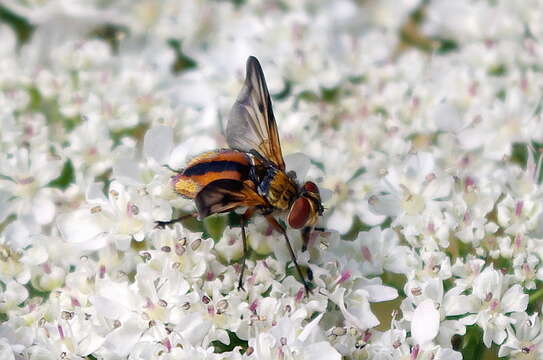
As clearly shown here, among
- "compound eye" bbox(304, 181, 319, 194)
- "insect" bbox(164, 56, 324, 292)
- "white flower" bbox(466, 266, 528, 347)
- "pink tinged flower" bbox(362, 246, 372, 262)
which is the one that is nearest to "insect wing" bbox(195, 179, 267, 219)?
"insect" bbox(164, 56, 324, 292)

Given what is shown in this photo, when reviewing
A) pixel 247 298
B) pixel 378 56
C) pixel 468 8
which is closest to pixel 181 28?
pixel 378 56

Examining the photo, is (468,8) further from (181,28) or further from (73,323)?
(73,323)

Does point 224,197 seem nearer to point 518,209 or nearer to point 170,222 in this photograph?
point 170,222

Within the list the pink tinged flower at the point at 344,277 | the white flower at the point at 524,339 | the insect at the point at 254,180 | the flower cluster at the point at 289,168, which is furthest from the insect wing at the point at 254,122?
the white flower at the point at 524,339

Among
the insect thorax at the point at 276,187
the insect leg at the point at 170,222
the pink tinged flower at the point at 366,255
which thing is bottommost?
the pink tinged flower at the point at 366,255

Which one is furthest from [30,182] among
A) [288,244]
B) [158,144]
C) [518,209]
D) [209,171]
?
[518,209]

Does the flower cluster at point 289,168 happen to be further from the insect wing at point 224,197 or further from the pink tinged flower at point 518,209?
the insect wing at point 224,197

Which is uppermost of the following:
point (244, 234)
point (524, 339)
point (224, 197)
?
point (224, 197)
